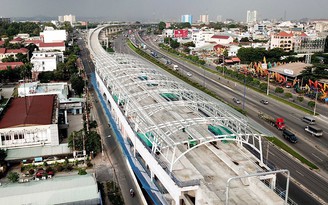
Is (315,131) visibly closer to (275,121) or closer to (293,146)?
(275,121)

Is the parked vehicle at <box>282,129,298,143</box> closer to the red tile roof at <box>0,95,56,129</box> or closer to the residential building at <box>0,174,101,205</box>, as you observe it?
the residential building at <box>0,174,101,205</box>

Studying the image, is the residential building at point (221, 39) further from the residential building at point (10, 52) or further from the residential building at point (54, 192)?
the residential building at point (54, 192)

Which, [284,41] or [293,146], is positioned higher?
[284,41]

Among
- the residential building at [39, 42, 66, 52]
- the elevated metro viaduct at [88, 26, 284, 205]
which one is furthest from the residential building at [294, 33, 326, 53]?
the elevated metro viaduct at [88, 26, 284, 205]

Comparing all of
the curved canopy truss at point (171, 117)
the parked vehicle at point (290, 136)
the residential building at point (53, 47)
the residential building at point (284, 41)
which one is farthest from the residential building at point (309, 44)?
the residential building at point (53, 47)

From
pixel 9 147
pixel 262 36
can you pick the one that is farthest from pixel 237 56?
pixel 9 147

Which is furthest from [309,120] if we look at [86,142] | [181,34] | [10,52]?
[181,34]

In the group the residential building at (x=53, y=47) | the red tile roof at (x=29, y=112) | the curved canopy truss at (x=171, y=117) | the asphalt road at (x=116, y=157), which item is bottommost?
the asphalt road at (x=116, y=157)
